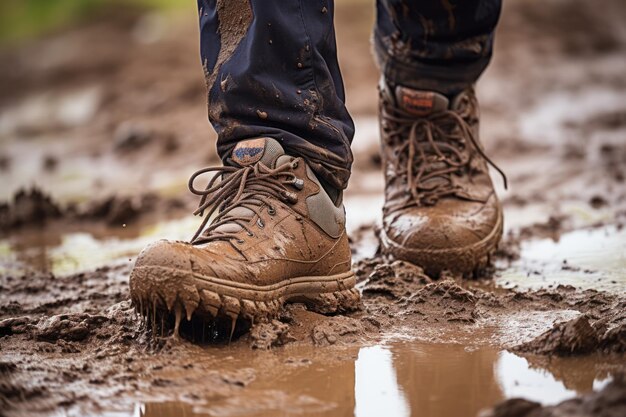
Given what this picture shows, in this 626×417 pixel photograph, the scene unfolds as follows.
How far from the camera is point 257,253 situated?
6.11ft

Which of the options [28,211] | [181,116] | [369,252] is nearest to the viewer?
[369,252]

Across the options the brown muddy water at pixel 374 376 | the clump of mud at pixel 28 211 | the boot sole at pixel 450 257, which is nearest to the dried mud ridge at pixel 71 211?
the clump of mud at pixel 28 211

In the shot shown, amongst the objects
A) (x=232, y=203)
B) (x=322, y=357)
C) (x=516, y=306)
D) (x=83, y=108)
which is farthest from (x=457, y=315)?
(x=83, y=108)

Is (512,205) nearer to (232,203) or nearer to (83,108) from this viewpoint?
(232,203)

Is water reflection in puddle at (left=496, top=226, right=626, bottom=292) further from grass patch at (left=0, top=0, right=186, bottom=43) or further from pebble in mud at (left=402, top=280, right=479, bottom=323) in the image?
grass patch at (left=0, top=0, right=186, bottom=43)

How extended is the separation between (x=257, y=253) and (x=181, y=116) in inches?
170

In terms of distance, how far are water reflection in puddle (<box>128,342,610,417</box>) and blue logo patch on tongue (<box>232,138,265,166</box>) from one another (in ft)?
1.57

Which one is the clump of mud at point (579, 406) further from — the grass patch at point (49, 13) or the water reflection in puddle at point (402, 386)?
the grass patch at point (49, 13)

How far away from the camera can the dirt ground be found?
59.8 inches

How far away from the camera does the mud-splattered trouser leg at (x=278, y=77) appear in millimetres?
1922

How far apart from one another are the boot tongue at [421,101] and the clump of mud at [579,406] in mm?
1357

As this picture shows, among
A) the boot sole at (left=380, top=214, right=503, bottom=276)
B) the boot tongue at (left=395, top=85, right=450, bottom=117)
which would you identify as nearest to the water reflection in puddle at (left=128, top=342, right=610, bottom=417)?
the boot sole at (left=380, top=214, right=503, bottom=276)

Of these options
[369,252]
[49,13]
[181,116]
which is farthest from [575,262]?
[49,13]

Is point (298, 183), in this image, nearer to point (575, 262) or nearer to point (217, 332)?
point (217, 332)
